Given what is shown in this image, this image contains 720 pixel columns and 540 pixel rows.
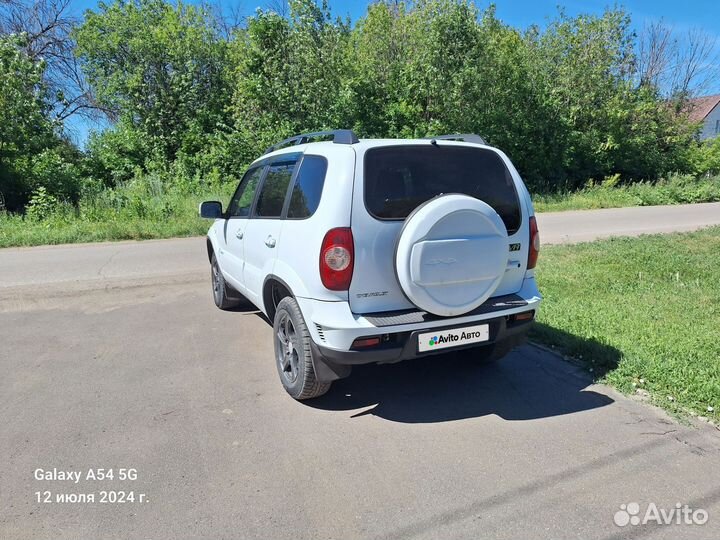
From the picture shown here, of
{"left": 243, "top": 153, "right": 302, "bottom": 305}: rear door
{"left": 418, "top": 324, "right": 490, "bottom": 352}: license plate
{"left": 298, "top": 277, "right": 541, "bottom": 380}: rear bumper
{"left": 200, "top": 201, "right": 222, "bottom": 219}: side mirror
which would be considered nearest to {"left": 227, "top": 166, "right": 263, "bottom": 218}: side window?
{"left": 200, "top": 201, "right": 222, "bottom": 219}: side mirror

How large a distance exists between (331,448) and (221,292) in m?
3.58

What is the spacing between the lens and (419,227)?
3193 mm

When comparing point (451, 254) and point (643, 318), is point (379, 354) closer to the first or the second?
point (451, 254)

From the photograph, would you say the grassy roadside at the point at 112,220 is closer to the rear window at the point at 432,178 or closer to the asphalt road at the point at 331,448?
the asphalt road at the point at 331,448

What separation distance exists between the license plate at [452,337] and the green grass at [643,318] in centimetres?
135

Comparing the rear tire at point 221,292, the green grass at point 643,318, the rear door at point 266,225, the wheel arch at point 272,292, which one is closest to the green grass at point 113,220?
the rear tire at point 221,292

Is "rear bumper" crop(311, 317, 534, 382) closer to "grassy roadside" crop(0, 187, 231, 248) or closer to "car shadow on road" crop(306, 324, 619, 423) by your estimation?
"car shadow on road" crop(306, 324, 619, 423)

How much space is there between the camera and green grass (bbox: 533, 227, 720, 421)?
12.7ft

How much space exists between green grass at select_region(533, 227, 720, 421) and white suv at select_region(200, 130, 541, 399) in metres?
1.09

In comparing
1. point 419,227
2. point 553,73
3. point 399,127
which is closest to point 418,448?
point 419,227

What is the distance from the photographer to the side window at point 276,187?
4091 mm

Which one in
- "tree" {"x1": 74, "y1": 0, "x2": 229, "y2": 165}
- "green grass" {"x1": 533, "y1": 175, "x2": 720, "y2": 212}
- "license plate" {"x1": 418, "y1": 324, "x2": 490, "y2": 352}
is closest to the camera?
"license plate" {"x1": 418, "y1": 324, "x2": 490, "y2": 352}

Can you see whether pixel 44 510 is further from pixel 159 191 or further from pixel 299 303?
pixel 159 191

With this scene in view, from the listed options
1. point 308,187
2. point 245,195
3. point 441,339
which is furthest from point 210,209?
point 441,339
